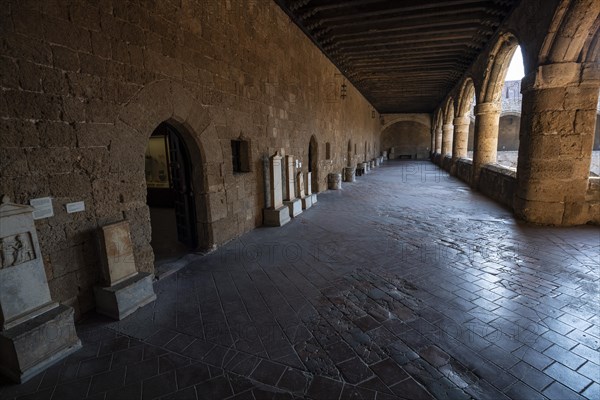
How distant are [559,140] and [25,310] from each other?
7.44 m

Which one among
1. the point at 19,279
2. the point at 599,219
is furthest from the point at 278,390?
the point at 599,219

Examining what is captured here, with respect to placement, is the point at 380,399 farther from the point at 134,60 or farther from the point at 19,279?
the point at 134,60

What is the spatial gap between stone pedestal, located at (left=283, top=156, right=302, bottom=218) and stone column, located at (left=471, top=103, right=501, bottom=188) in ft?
19.8

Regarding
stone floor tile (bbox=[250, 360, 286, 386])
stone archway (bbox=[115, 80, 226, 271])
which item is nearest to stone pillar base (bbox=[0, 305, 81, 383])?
stone archway (bbox=[115, 80, 226, 271])

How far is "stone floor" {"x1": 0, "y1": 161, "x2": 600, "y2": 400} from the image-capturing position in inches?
79.4

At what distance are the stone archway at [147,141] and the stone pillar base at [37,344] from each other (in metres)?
1.08

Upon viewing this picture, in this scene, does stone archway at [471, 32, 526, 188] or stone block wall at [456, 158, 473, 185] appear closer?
stone archway at [471, 32, 526, 188]

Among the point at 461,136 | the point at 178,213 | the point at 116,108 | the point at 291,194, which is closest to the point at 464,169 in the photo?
the point at 461,136

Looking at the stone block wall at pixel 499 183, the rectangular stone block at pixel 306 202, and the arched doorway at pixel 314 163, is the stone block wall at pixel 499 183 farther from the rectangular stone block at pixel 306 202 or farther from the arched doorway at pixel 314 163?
the arched doorway at pixel 314 163

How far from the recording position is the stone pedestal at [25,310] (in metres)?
2.14

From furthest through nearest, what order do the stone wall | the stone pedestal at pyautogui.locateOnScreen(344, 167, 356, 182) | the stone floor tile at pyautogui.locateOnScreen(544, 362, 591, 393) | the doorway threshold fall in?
the stone pedestal at pyautogui.locateOnScreen(344, 167, 356, 182)
the doorway threshold
the stone wall
the stone floor tile at pyautogui.locateOnScreen(544, 362, 591, 393)

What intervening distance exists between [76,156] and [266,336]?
7.51 feet

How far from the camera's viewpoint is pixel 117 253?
2973mm

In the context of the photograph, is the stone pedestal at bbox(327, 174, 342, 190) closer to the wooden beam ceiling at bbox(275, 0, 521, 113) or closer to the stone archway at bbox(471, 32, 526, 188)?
the wooden beam ceiling at bbox(275, 0, 521, 113)
